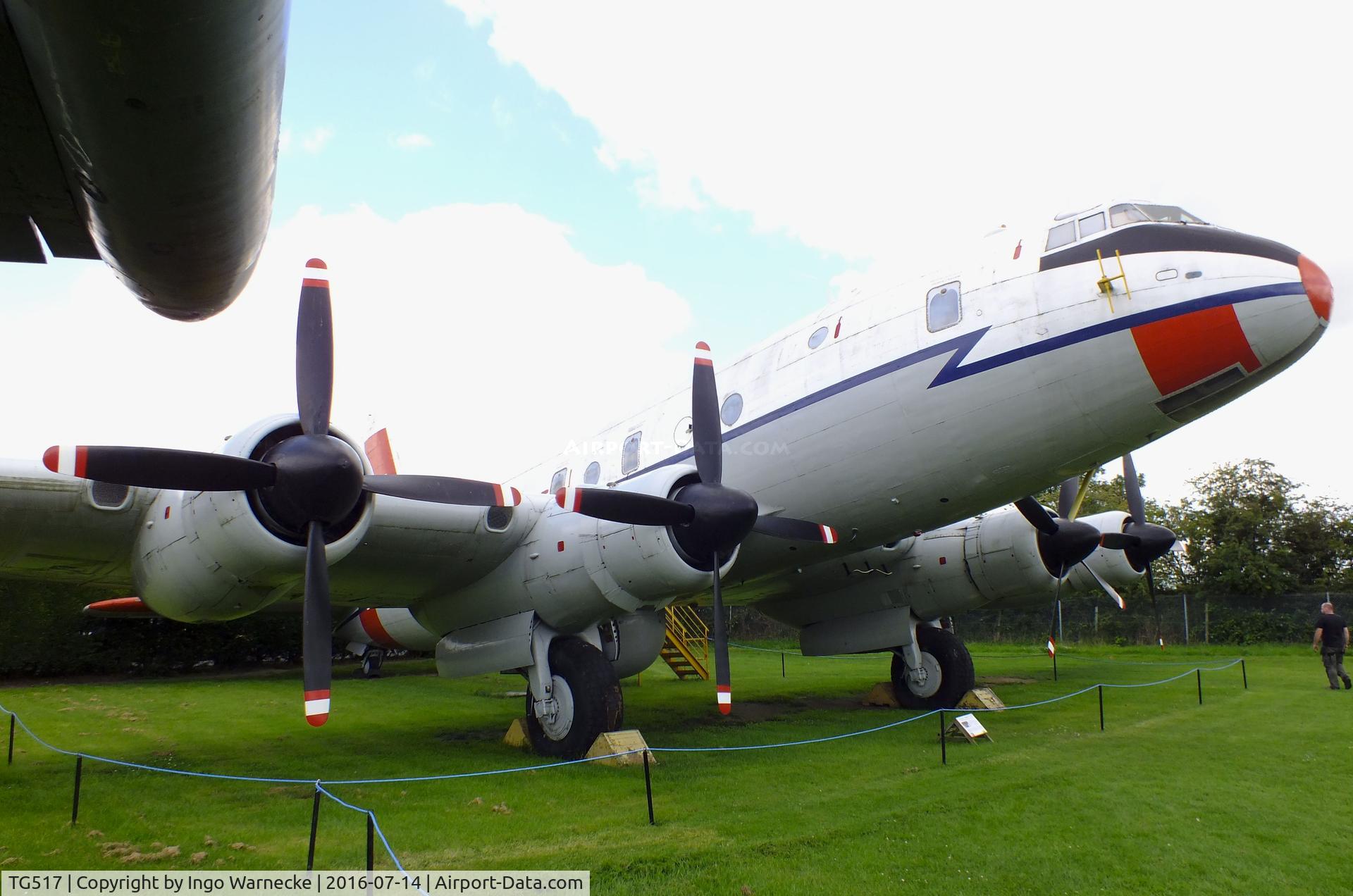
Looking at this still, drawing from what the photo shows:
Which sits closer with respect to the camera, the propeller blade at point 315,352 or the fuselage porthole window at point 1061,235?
the propeller blade at point 315,352

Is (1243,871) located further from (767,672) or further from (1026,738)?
(767,672)

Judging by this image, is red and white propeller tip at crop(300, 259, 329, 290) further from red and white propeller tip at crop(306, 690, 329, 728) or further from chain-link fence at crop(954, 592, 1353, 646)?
chain-link fence at crop(954, 592, 1353, 646)

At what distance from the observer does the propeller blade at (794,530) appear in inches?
370

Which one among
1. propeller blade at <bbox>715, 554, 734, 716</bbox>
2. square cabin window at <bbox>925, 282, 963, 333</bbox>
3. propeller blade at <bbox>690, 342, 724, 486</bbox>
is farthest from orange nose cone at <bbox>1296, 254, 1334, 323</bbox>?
propeller blade at <bbox>715, 554, 734, 716</bbox>

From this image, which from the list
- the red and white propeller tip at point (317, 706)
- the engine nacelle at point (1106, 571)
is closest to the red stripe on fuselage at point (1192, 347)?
the red and white propeller tip at point (317, 706)

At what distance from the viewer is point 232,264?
1534 mm

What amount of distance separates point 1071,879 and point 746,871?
6.98 ft

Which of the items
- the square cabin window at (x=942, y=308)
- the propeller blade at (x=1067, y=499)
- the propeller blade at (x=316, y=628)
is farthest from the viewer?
the propeller blade at (x=1067, y=499)

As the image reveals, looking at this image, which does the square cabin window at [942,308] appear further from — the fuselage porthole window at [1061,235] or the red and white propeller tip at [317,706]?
the red and white propeller tip at [317,706]

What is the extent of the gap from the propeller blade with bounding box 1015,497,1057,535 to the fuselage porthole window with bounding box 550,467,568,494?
21.7 feet

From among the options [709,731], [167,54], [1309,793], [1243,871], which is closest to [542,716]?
[709,731]

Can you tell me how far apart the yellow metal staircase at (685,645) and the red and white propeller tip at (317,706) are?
38.6ft

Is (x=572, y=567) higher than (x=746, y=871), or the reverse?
(x=572, y=567)

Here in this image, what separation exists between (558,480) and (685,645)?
949cm
